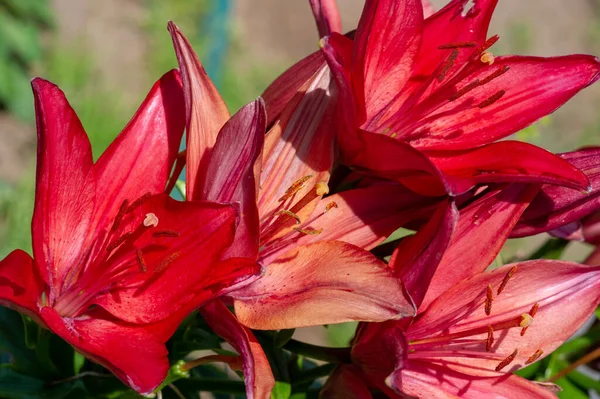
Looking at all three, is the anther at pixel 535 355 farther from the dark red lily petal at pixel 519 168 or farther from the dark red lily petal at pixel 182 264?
the dark red lily petal at pixel 182 264

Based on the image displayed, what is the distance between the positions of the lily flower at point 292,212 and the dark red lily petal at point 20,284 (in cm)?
13

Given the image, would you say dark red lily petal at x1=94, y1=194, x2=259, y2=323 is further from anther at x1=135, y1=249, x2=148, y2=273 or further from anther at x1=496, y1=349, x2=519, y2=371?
anther at x1=496, y1=349, x2=519, y2=371

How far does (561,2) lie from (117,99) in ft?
8.35

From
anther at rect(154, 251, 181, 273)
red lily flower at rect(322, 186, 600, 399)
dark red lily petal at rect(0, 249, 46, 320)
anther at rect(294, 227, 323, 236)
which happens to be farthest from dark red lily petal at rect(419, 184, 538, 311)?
dark red lily petal at rect(0, 249, 46, 320)

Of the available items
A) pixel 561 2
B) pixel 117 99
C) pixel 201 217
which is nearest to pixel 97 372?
pixel 201 217

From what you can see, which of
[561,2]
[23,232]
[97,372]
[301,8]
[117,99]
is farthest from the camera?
[561,2]

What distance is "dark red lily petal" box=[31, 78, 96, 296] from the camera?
2.08ft

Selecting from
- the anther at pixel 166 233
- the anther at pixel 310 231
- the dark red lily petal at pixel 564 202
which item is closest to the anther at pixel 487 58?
the dark red lily petal at pixel 564 202

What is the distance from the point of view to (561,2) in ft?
14.1

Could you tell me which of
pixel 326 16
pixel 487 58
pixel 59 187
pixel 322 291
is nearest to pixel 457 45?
pixel 487 58

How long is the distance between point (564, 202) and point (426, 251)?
160mm

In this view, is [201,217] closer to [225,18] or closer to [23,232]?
[23,232]

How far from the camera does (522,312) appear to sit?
29.4 inches

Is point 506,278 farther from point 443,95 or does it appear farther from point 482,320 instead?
point 443,95
